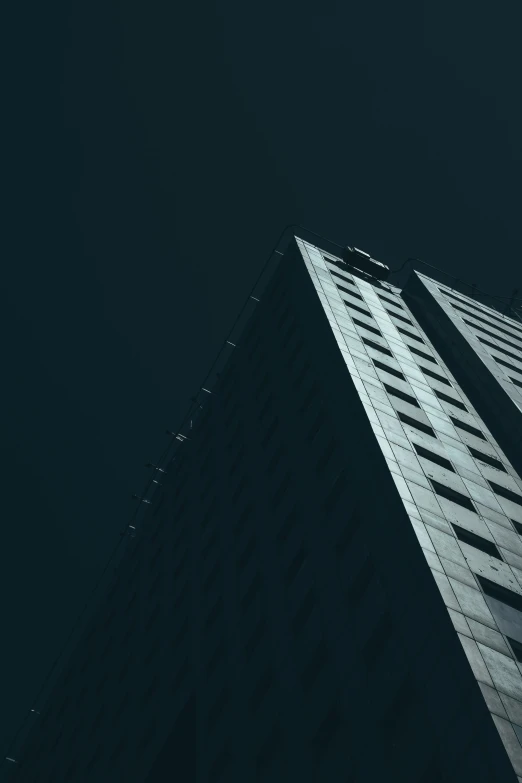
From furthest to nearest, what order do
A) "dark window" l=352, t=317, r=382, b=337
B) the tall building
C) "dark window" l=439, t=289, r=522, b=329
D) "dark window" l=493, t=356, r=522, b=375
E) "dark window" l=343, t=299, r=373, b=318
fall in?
"dark window" l=439, t=289, r=522, b=329
"dark window" l=343, t=299, r=373, b=318
"dark window" l=493, t=356, r=522, b=375
"dark window" l=352, t=317, r=382, b=337
the tall building

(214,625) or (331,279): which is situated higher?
(331,279)

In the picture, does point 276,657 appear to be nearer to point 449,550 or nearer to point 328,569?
point 328,569

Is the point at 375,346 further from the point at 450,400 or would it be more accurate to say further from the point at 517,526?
the point at 517,526

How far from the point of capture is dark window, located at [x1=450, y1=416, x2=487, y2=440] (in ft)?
149

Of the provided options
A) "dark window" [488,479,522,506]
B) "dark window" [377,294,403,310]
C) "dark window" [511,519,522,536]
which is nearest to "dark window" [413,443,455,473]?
"dark window" [488,479,522,506]

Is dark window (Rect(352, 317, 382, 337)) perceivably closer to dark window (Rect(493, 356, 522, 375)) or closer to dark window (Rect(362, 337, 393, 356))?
dark window (Rect(362, 337, 393, 356))

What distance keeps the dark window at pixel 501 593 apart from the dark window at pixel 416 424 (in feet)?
37.9

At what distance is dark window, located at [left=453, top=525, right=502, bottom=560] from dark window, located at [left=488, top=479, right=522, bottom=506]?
18.7 feet

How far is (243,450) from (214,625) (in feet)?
41.5

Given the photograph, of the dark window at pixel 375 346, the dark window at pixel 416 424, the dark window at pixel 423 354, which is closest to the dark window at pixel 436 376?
the dark window at pixel 375 346

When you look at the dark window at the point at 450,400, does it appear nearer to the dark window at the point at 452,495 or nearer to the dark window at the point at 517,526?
the dark window at the point at 452,495

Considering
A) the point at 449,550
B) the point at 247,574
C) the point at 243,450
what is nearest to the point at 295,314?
the point at 243,450

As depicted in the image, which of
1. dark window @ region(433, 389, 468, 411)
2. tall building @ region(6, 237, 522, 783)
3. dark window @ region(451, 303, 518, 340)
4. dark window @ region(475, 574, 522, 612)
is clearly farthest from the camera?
dark window @ region(451, 303, 518, 340)

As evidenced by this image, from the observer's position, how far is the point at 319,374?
1930 inches
